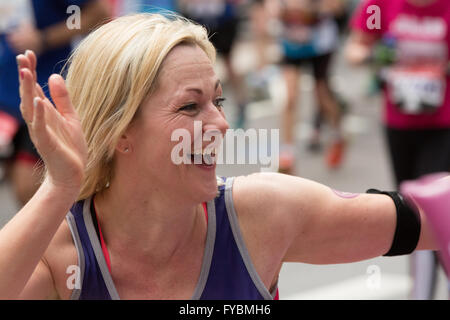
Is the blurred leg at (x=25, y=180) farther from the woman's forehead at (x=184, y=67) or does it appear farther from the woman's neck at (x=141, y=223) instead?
the woman's forehead at (x=184, y=67)

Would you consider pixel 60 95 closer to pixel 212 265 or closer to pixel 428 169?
pixel 212 265

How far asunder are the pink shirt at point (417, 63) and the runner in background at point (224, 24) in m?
3.50

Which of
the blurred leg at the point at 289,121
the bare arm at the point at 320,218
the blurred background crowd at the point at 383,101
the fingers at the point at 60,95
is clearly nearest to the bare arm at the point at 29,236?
the fingers at the point at 60,95

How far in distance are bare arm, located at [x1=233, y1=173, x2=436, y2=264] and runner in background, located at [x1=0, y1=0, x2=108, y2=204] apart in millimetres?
1888

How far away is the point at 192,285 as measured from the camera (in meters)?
2.11

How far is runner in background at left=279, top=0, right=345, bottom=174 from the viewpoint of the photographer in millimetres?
6477

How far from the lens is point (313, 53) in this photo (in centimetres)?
673

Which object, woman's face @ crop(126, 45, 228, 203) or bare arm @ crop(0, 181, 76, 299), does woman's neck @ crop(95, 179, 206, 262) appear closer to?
woman's face @ crop(126, 45, 228, 203)

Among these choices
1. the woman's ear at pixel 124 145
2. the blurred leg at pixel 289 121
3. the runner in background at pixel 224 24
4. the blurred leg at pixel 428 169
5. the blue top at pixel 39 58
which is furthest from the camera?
the runner in background at pixel 224 24

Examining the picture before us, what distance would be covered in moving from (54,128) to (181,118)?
0.38 m

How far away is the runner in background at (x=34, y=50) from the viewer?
154 inches

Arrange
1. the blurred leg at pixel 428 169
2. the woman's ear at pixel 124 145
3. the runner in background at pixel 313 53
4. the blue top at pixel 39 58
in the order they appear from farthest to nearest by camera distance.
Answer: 1. the runner in background at pixel 313 53
2. the blue top at pixel 39 58
3. the blurred leg at pixel 428 169
4. the woman's ear at pixel 124 145

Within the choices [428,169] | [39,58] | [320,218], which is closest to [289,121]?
[428,169]

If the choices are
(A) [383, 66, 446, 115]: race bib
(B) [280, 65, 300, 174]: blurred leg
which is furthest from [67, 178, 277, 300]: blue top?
(B) [280, 65, 300, 174]: blurred leg
